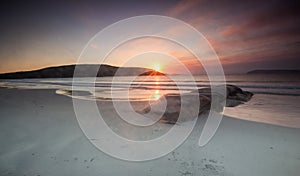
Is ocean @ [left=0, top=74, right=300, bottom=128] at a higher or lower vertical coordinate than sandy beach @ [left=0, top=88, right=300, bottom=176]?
higher

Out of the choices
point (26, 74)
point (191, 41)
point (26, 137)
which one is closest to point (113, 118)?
point (26, 137)

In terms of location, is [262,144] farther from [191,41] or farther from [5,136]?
[191,41]

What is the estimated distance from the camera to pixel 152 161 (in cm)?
266

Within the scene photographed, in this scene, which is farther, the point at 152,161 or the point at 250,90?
the point at 250,90

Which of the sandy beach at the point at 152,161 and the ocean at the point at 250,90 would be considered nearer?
the sandy beach at the point at 152,161

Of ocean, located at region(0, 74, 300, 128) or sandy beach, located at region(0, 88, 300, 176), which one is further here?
ocean, located at region(0, 74, 300, 128)

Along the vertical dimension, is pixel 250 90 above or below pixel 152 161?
above

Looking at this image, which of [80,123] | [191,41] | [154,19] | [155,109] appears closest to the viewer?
[80,123]

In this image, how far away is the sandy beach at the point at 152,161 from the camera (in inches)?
93.7

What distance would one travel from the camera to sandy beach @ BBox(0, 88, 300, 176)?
2.38 m

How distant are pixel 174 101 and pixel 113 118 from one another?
2.21m

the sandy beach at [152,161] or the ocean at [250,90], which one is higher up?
the ocean at [250,90]

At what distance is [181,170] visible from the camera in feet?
7.88

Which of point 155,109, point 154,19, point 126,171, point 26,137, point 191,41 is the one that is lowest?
point 126,171
